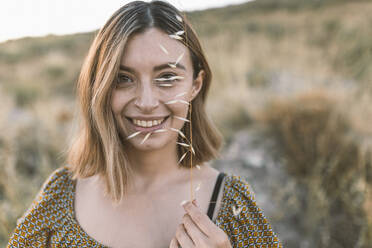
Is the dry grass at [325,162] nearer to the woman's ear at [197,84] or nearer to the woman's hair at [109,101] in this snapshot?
the woman's hair at [109,101]

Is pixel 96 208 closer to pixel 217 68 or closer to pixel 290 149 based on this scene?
pixel 290 149

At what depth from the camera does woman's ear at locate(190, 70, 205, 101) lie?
171 centimetres

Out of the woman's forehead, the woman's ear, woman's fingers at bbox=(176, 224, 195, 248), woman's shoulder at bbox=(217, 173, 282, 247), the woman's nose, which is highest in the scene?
the woman's forehead

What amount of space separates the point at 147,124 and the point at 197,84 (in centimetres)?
44

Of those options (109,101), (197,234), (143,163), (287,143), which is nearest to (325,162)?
(287,143)

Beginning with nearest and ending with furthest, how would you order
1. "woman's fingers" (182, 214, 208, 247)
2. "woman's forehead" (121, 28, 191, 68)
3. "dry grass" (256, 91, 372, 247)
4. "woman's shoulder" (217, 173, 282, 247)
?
"woman's fingers" (182, 214, 208, 247), "woman's forehead" (121, 28, 191, 68), "woman's shoulder" (217, 173, 282, 247), "dry grass" (256, 91, 372, 247)

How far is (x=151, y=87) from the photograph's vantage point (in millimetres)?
1396

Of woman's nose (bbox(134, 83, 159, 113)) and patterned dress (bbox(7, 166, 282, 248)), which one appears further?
patterned dress (bbox(7, 166, 282, 248))

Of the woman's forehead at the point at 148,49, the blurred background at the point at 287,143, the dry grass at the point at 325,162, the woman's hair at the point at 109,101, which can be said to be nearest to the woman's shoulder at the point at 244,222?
the woman's hair at the point at 109,101

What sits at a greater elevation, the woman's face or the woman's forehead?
the woman's forehead

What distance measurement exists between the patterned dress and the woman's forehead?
754 millimetres

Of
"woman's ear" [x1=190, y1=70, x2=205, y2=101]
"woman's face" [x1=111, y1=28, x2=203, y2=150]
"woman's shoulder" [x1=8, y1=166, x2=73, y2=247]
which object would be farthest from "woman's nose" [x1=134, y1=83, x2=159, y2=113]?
"woman's shoulder" [x1=8, y1=166, x2=73, y2=247]

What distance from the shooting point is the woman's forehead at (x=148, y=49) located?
4.48 ft

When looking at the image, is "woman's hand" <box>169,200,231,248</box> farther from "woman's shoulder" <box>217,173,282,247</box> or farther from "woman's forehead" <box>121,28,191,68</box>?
"woman's forehead" <box>121,28,191,68</box>
